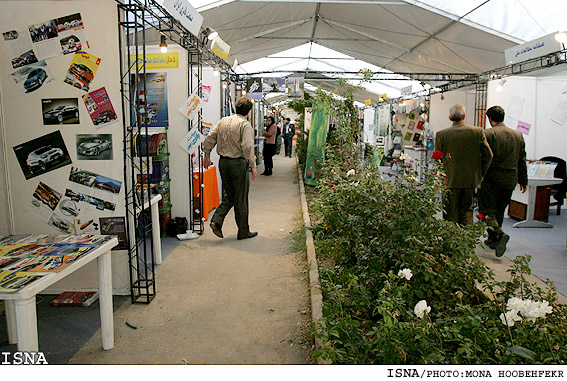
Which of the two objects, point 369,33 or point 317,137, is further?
point 369,33

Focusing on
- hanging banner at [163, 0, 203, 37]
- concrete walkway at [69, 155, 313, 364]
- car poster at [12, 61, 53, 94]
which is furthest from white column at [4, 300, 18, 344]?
hanging banner at [163, 0, 203, 37]

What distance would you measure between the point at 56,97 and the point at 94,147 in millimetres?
464

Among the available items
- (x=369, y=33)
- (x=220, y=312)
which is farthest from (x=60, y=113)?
(x=369, y=33)

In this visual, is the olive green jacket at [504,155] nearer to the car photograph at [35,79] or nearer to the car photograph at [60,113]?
the car photograph at [60,113]

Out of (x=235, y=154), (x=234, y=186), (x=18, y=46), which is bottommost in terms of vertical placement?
(x=234, y=186)

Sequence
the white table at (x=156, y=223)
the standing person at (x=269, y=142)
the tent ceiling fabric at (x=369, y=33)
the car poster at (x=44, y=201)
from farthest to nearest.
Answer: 1. the standing person at (x=269, y=142)
2. the tent ceiling fabric at (x=369, y=33)
3. the white table at (x=156, y=223)
4. the car poster at (x=44, y=201)

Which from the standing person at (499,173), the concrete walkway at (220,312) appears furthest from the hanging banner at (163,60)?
the standing person at (499,173)

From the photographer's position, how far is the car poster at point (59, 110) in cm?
333

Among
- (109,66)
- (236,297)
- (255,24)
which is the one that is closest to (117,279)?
(236,297)

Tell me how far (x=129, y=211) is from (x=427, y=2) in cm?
716

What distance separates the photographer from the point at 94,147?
3.39 m

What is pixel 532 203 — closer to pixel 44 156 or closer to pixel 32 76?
pixel 44 156

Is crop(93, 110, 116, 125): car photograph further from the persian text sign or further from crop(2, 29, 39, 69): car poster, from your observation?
the persian text sign

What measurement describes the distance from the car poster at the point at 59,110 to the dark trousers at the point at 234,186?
7.24ft
